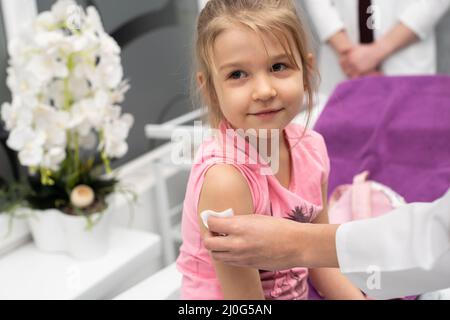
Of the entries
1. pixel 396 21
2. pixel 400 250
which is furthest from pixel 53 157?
pixel 396 21

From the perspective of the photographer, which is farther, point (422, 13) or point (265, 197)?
point (422, 13)

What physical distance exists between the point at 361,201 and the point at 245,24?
0.57 m

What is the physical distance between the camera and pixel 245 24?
1.98ft

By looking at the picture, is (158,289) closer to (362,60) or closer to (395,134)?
(395,134)

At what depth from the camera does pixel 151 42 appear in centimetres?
145

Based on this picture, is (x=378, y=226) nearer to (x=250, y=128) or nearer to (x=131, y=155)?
(x=250, y=128)

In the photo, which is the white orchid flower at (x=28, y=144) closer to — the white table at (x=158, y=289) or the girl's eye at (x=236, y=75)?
the white table at (x=158, y=289)

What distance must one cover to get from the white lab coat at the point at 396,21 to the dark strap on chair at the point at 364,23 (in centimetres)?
2

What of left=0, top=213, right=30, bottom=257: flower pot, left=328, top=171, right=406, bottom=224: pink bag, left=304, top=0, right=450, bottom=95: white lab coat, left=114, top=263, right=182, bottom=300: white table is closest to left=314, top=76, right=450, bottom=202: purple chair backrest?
left=328, top=171, right=406, bottom=224: pink bag

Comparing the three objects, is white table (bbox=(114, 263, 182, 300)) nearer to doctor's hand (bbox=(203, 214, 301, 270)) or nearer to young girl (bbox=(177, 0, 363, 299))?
young girl (bbox=(177, 0, 363, 299))

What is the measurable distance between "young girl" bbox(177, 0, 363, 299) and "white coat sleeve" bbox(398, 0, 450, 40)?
2.98 feet

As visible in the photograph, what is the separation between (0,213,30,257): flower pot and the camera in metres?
1.18

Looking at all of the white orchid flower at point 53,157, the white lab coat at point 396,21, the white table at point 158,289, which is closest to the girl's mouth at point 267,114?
the white table at point 158,289
